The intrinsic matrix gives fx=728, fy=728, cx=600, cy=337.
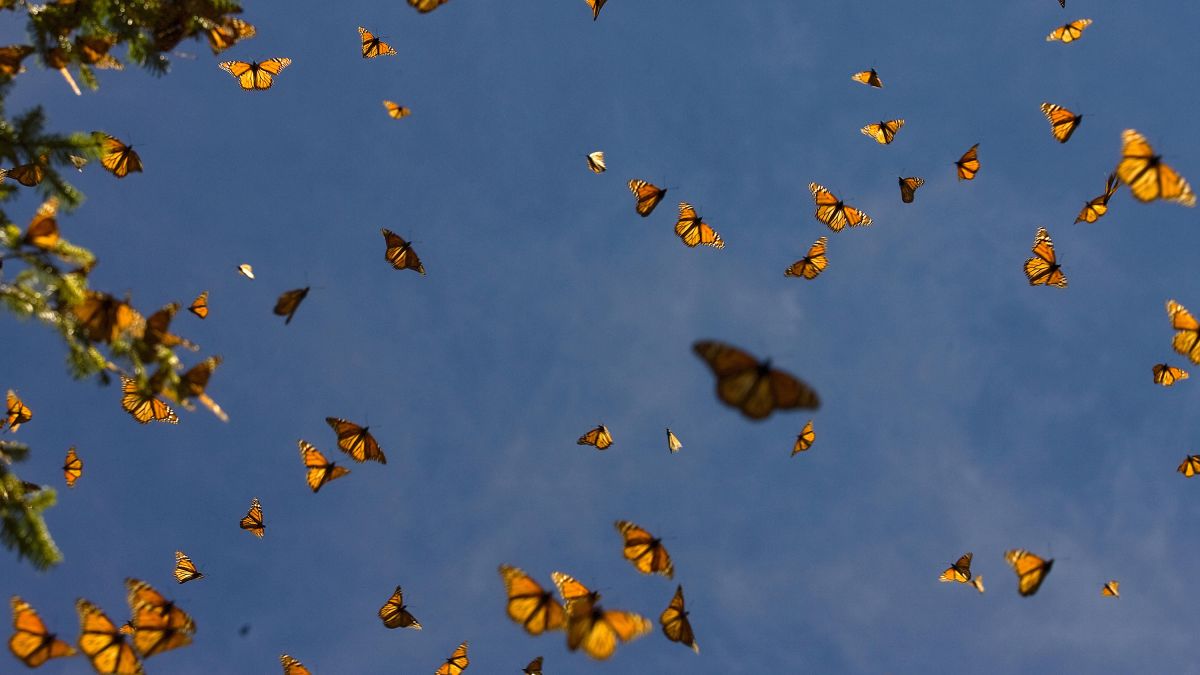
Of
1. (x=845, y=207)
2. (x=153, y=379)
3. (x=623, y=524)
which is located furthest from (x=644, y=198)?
(x=153, y=379)

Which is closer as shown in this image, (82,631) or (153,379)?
(153,379)

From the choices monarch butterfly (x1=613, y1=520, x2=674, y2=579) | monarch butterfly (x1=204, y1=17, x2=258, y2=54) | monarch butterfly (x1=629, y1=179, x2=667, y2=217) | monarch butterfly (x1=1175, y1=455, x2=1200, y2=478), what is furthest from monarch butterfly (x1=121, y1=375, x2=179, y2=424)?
monarch butterfly (x1=1175, y1=455, x2=1200, y2=478)

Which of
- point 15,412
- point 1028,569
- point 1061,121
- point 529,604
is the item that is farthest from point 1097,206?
point 15,412

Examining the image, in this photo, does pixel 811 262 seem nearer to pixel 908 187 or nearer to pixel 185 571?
pixel 908 187

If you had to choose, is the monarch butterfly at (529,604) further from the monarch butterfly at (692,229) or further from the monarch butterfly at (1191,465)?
the monarch butterfly at (1191,465)

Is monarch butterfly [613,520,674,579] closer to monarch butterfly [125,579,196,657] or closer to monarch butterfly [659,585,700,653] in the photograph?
monarch butterfly [659,585,700,653]

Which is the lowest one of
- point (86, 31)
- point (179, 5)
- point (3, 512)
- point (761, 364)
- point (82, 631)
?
point (82, 631)

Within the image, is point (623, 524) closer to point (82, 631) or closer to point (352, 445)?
point (352, 445)
